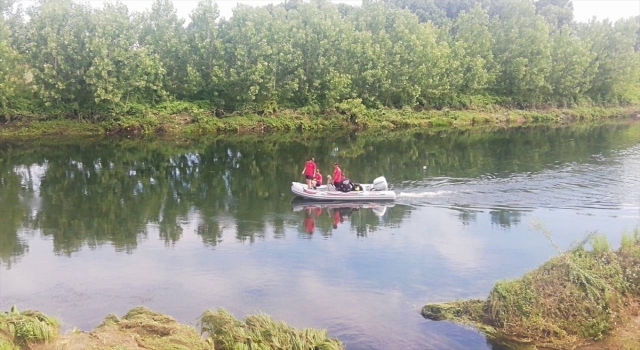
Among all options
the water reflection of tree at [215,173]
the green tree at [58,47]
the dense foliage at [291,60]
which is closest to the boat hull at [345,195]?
the water reflection of tree at [215,173]

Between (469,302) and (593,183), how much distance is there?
16.6 meters

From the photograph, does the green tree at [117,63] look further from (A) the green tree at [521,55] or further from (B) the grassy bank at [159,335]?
(A) the green tree at [521,55]

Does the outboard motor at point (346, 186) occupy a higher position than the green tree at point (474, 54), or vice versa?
the green tree at point (474, 54)

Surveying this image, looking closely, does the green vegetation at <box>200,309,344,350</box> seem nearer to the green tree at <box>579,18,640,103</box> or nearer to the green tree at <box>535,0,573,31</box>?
the green tree at <box>579,18,640,103</box>

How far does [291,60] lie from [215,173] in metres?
22.4

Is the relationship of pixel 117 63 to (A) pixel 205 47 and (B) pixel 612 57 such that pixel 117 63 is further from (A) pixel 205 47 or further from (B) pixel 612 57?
(B) pixel 612 57

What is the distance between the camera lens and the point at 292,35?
49.8 metres

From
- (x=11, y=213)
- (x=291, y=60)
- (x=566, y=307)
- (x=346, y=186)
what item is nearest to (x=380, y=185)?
(x=346, y=186)

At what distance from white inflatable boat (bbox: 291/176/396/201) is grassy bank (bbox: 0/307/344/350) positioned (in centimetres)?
1246

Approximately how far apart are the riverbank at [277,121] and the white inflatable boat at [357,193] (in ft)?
84.4

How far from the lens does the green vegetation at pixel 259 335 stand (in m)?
10.8

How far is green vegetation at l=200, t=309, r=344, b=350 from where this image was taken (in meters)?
10.8

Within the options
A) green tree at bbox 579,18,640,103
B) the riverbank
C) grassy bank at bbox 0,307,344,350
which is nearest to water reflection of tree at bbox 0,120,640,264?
the riverbank

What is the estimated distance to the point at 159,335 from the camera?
35.5 ft
